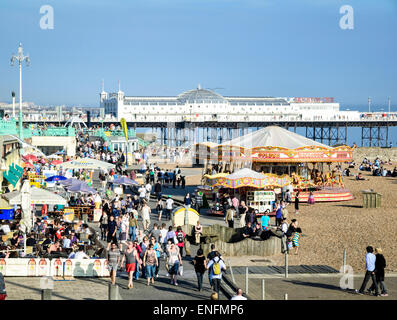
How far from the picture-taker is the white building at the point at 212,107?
119188 millimetres

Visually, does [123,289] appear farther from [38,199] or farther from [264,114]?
[264,114]

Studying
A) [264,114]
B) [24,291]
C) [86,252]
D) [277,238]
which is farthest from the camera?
[264,114]

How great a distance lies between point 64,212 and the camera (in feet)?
65.1

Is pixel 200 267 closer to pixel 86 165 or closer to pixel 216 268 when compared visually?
pixel 216 268

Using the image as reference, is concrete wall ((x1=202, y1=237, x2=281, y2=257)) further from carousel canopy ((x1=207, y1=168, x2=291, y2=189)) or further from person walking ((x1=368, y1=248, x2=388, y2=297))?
carousel canopy ((x1=207, y1=168, x2=291, y2=189))

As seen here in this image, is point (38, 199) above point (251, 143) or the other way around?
the other way around

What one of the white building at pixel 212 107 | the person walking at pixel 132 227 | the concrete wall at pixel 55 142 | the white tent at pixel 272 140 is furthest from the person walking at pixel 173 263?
the white building at pixel 212 107

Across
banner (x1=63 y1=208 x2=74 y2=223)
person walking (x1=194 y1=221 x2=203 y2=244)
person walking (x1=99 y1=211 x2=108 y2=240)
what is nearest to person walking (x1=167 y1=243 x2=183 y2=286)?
person walking (x1=194 y1=221 x2=203 y2=244)

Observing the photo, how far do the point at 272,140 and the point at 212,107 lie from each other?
95.9m

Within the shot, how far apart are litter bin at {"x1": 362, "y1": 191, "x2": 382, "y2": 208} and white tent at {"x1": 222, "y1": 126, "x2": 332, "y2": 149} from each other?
13.2 feet

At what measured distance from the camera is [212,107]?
124 m

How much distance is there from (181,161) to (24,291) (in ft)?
129

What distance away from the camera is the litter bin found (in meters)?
26.2
